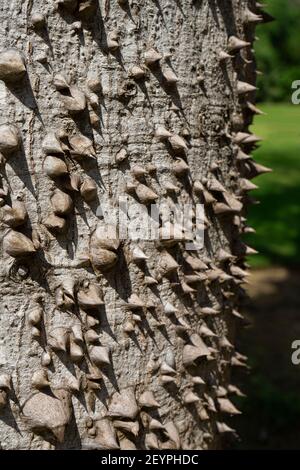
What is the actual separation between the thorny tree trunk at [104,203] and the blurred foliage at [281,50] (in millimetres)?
17594

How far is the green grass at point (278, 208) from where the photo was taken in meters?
6.23

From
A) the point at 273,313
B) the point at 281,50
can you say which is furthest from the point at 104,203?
the point at 281,50

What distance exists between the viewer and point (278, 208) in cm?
753

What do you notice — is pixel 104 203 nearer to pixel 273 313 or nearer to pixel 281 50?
pixel 273 313

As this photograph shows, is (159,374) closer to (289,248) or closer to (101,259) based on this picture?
(101,259)

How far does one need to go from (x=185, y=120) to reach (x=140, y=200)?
214mm

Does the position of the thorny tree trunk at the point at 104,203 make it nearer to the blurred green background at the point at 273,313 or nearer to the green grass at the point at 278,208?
the blurred green background at the point at 273,313

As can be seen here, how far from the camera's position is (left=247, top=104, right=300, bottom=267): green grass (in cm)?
623

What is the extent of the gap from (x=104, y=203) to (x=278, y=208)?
6347mm

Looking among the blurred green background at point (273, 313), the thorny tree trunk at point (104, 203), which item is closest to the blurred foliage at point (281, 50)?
the blurred green background at point (273, 313)

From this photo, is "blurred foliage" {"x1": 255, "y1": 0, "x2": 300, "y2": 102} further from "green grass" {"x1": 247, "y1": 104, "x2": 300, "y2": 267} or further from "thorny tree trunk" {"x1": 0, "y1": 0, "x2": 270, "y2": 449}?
"thorny tree trunk" {"x1": 0, "y1": 0, "x2": 270, "y2": 449}

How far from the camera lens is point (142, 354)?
146 centimetres

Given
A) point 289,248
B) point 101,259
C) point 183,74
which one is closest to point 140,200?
point 101,259

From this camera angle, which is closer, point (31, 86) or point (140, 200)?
point (31, 86)
